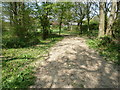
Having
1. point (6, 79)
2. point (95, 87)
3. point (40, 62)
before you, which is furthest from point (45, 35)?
point (95, 87)

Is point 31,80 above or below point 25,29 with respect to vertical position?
below

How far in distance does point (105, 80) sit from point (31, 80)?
7.37ft

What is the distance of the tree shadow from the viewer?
251 centimetres

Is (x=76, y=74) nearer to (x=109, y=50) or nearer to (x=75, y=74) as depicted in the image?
(x=75, y=74)

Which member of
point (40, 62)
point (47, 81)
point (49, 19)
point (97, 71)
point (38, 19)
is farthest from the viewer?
point (49, 19)

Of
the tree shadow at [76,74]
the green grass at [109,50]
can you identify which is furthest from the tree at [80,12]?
the tree shadow at [76,74]

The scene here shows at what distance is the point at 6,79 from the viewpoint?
8.79 ft

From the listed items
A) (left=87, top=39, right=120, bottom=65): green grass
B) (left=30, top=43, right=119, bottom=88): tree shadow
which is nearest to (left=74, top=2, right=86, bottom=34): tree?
(left=87, top=39, right=120, bottom=65): green grass

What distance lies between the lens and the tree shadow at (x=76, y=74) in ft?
8.23

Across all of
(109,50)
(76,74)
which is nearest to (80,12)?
(109,50)

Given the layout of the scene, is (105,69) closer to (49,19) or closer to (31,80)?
(31,80)

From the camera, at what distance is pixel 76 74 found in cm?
293

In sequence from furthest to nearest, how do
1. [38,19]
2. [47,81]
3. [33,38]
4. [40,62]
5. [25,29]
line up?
1. [38,19]
2. [33,38]
3. [25,29]
4. [40,62]
5. [47,81]

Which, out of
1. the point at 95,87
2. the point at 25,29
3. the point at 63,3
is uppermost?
the point at 63,3
